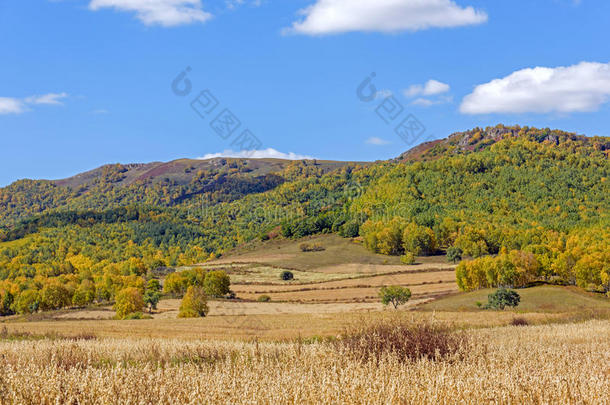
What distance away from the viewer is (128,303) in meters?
87.1

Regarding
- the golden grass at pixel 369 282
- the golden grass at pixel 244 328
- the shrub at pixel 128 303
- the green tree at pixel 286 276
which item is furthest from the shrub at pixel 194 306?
the green tree at pixel 286 276

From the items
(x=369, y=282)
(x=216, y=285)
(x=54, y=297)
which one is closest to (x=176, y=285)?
(x=216, y=285)

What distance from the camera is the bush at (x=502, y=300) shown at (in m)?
69.4

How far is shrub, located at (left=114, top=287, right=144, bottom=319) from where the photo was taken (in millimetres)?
86312

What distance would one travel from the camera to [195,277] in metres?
115

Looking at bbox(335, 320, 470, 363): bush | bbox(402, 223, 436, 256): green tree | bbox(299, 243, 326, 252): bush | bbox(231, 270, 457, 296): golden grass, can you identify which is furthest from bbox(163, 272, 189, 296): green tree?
bbox(335, 320, 470, 363): bush

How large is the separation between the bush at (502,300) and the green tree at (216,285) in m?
51.8

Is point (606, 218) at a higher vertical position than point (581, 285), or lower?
higher

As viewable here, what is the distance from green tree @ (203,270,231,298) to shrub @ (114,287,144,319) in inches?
579

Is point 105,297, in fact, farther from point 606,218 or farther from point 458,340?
point 606,218

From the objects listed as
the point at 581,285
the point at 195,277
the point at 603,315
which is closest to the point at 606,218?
the point at 581,285

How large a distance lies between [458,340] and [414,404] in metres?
7.13

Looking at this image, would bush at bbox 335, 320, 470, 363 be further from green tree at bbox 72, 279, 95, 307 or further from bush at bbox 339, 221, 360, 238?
bush at bbox 339, 221, 360, 238

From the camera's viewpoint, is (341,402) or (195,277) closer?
(341,402)
